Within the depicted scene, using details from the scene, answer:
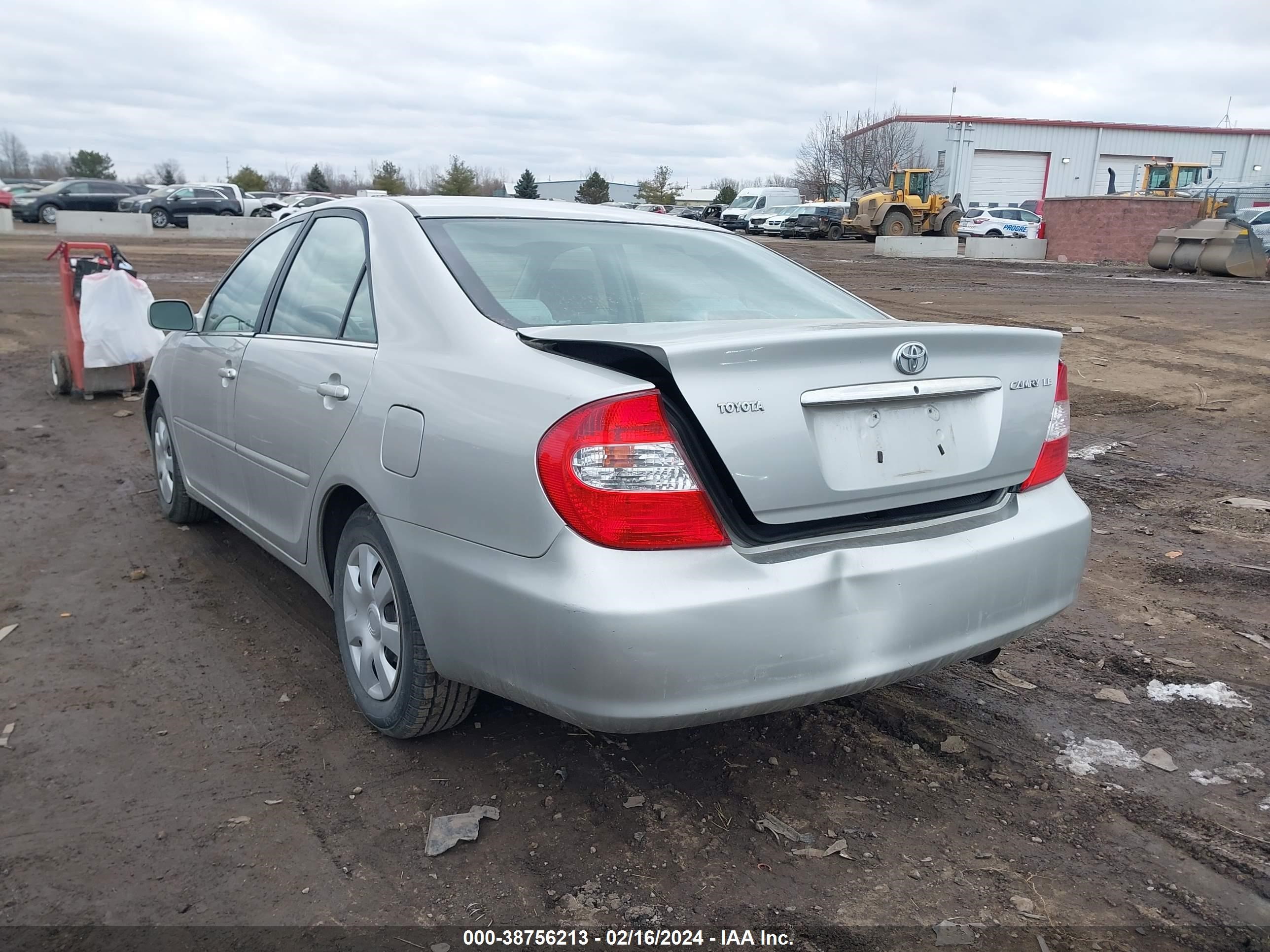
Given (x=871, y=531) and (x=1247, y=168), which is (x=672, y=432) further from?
(x=1247, y=168)

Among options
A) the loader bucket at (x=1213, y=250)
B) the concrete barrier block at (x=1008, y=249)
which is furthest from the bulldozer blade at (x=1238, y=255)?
the concrete barrier block at (x=1008, y=249)

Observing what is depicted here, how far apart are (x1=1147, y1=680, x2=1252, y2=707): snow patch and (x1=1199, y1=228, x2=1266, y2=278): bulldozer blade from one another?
2434 cm

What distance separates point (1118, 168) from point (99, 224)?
61133 millimetres

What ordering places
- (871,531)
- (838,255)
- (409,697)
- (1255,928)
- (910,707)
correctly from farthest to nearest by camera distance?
(838,255), (910,707), (409,697), (871,531), (1255,928)

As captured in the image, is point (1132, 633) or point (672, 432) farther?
point (1132, 633)

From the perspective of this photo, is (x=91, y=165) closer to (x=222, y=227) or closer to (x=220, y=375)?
(x=222, y=227)

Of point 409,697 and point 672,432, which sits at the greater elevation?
point 672,432

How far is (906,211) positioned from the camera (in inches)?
1507

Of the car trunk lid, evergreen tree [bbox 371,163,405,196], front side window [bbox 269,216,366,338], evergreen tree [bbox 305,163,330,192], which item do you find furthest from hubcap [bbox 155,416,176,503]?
evergreen tree [bbox 305,163,330,192]

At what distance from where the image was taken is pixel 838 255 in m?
28.8

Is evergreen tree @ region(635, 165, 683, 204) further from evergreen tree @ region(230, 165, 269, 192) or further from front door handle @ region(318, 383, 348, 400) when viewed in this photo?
front door handle @ region(318, 383, 348, 400)

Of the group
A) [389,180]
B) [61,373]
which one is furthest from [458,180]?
[61,373]

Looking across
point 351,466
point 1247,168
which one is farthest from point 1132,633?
point 1247,168

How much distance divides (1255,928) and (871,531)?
3.90 feet
